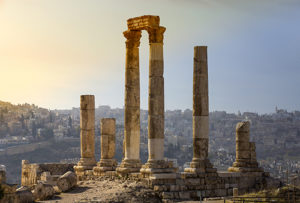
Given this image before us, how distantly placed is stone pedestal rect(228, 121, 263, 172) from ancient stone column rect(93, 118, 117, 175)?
6.94 m

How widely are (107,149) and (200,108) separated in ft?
25.0

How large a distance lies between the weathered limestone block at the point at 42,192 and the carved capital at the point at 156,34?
903 centimetres

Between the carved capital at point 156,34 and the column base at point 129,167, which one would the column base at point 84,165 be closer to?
the column base at point 129,167

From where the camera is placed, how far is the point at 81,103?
45219 millimetres

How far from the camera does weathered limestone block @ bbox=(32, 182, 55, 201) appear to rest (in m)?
35.3

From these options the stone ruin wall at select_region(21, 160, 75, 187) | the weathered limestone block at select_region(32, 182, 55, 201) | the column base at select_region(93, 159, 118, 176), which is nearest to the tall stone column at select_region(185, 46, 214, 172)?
the column base at select_region(93, 159, 118, 176)

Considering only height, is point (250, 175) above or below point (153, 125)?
below

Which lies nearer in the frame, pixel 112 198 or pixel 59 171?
pixel 112 198

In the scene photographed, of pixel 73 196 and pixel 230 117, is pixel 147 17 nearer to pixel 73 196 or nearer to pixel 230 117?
pixel 73 196

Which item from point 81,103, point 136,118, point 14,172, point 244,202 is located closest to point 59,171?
point 81,103

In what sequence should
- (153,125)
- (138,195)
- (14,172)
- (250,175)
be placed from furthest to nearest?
1. (14,172)
2. (250,175)
3. (153,125)
4. (138,195)

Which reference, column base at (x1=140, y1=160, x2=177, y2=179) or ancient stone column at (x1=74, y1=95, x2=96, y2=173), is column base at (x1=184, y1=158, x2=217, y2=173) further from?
ancient stone column at (x1=74, y1=95, x2=96, y2=173)

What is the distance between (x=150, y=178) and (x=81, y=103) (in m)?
11.0

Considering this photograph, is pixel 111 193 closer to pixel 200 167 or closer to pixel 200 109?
pixel 200 167
